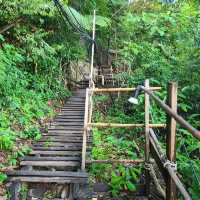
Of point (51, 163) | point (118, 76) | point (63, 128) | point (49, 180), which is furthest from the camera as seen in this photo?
point (118, 76)

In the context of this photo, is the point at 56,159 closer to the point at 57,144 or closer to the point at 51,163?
the point at 51,163

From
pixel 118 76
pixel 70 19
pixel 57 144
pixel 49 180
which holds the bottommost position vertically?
pixel 49 180

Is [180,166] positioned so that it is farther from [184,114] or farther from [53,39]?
[53,39]

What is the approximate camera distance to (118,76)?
10.2 metres

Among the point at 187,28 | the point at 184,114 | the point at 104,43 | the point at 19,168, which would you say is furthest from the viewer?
the point at 104,43

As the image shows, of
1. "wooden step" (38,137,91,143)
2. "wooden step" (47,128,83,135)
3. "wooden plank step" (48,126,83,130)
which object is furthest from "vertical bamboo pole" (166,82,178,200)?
"wooden plank step" (48,126,83,130)

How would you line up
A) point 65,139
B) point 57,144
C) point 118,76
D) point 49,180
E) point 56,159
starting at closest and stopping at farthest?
1. point 49,180
2. point 56,159
3. point 57,144
4. point 65,139
5. point 118,76

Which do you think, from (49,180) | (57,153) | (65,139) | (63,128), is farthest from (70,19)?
(49,180)

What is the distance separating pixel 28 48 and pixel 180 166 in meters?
5.91

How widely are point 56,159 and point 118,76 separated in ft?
17.9

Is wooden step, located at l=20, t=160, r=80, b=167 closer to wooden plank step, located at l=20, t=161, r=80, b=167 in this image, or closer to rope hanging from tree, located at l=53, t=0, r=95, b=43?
wooden plank step, located at l=20, t=161, r=80, b=167

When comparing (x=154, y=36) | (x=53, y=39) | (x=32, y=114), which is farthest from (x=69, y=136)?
(x=53, y=39)

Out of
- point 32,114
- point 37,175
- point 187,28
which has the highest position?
point 187,28

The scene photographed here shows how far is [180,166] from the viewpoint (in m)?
4.54
